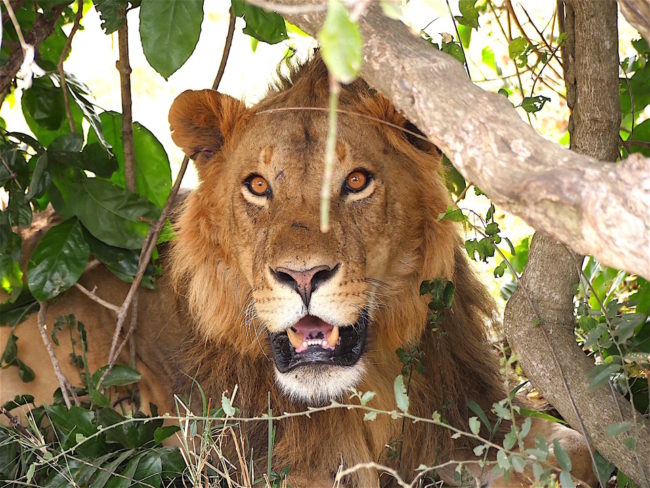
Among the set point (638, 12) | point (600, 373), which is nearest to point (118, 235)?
point (600, 373)

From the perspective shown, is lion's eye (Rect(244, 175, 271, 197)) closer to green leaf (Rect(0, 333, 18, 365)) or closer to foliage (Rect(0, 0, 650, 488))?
foliage (Rect(0, 0, 650, 488))

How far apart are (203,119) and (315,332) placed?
1.04m

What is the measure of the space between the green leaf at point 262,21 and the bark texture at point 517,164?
44.7 inches

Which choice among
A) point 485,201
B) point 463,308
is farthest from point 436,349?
point 485,201

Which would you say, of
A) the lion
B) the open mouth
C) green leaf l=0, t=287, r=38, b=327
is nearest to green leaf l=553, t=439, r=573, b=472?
the lion

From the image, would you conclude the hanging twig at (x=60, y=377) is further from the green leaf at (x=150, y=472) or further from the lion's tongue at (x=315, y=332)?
the lion's tongue at (x=315, y=332)

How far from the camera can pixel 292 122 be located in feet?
11.7

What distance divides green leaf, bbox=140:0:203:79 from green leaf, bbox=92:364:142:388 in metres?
1.60

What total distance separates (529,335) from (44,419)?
93.3 inches

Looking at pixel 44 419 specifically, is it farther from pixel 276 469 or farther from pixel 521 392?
pixel 521 392

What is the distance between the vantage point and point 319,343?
3287mm

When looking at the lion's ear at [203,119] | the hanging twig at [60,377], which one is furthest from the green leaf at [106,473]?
the lion's ear at [203,119]

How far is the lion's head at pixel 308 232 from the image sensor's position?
3189mm

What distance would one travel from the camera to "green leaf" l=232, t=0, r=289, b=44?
10.9 feet
